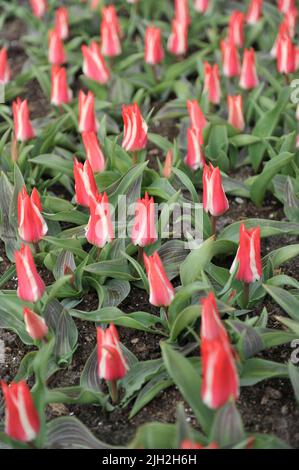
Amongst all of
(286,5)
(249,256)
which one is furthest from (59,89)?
(249,256)

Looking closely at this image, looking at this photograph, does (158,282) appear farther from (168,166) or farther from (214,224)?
(168,166)

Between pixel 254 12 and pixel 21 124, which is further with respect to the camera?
pixel 254 12

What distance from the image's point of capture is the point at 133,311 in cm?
319

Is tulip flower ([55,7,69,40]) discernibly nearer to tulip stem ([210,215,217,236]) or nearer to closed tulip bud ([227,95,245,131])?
closed tulip bud ([227,95,245,131])

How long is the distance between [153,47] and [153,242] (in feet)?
5.20

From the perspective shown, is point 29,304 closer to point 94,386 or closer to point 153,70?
point 94,386

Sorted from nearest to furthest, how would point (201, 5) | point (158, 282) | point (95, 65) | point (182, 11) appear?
point (158, 282), point (95, 65), point (182, 11), point (201, 5)

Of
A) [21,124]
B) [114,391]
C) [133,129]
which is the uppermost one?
[133,129]

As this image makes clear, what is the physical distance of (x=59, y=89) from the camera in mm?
3992

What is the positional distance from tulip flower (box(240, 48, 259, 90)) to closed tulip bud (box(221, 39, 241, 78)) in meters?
0.12

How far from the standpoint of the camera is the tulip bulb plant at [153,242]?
258 centimetres

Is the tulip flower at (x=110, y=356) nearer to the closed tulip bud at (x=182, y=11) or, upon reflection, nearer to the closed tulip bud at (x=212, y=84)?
the closed tulip bud at (x=212, y=84)

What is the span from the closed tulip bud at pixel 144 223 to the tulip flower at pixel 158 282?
0.18m

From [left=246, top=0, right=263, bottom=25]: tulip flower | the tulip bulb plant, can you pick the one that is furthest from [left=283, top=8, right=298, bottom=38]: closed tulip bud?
[left=246, top=0, right=263, bottom=25]: tulip flower
